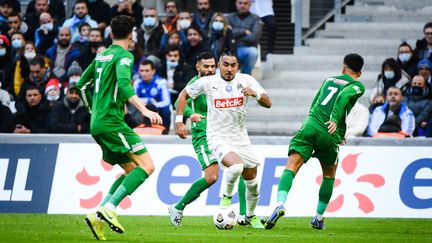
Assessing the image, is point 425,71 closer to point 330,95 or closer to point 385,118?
point 385,118

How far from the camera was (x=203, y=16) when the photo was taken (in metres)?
23.6

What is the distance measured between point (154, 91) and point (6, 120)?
2804 mm

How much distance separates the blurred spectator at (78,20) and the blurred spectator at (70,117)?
2894 millimetres

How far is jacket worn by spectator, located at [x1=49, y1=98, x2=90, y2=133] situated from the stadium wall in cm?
222

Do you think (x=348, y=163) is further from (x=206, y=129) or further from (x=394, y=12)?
(x=394, y=12)

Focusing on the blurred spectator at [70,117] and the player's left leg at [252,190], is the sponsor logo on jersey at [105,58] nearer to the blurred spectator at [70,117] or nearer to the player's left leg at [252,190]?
the player's left leg at [252,190]

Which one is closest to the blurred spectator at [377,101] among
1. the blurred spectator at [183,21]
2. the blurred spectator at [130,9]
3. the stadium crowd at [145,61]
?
the stadium crowd at [145,61]

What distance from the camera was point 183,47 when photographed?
2303 centimetres

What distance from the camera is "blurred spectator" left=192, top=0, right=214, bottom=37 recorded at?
23.4 metres

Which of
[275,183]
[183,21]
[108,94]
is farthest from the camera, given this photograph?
[183,21]

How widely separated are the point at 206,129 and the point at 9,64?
9.71m

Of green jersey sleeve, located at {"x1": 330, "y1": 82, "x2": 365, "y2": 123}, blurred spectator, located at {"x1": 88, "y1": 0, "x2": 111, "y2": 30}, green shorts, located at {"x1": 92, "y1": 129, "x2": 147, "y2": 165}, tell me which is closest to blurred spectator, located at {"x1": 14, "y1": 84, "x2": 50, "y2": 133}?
blurred spectator, located at {"x1": 88, "y1": 0, "x2": 111, "y2": 30}

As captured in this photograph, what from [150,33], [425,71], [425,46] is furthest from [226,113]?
[150,33]

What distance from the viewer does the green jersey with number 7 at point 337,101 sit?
14.5 m
